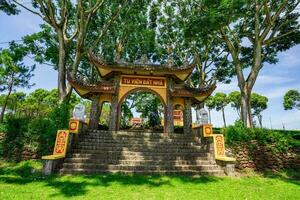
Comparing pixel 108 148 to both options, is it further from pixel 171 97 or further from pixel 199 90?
pixel 199 90

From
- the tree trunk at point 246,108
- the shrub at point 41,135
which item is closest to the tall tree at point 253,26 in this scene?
the tree trunk at point 246,108

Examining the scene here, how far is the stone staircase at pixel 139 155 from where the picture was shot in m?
7.75

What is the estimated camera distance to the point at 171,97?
1213 centimetres

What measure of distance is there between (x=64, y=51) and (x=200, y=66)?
10670mm

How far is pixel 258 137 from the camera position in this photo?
32.8ft

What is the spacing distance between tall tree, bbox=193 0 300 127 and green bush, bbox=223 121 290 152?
212 cm

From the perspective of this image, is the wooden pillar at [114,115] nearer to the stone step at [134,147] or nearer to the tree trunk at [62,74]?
the stone step at [134,147]

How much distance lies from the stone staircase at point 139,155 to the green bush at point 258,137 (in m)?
1.52

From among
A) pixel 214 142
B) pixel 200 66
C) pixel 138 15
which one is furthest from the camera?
pixel 200 66

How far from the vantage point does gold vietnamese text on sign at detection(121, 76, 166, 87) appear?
12.2 metres

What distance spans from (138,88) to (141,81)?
1.56 feet

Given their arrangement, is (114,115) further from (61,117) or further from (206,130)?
(206,130)

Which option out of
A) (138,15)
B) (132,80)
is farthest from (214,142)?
(138,15)

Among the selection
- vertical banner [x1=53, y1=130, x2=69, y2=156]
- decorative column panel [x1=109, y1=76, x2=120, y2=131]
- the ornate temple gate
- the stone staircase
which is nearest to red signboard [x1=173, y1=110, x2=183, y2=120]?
the ornate temple gate
